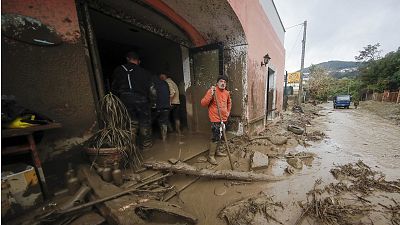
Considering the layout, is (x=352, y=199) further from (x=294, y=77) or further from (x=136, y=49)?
(x=294, y=77)

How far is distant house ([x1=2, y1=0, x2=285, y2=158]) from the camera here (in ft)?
6.95

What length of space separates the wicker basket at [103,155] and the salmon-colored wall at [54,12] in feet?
4.82

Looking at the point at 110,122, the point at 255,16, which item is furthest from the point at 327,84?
the point at 110,122

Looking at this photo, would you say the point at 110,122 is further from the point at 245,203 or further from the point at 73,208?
the point at 245,203

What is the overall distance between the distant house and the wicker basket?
0.31 m

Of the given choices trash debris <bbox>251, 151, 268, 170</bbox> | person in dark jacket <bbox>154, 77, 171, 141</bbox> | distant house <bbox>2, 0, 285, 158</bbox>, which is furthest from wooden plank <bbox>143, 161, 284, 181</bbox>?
person in dark jacket <bbox>154, 77, 171, 141</bbox>

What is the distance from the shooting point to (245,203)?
254 centimetres

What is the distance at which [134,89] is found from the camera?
3439 mm

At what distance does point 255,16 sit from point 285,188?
4720 millimetres

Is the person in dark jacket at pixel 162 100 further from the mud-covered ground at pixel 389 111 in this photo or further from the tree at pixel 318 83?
the tree at pixel 318 83

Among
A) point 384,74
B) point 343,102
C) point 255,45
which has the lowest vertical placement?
point 343,102

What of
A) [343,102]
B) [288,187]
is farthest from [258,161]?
[343,102]

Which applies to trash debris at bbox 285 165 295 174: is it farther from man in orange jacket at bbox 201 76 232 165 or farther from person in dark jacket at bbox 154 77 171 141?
person in dark jacket at bbox 154 77 171 141

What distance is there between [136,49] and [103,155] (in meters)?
4.93
